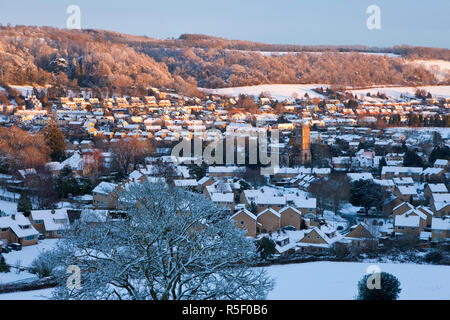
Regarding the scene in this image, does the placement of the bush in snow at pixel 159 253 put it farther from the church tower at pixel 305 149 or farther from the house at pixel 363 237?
the church tower at pixel 305 149

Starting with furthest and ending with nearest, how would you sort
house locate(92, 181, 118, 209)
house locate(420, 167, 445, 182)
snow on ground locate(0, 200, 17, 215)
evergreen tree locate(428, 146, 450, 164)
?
1. evergreen tree locate(428, 146, 450, 164)
2. house locate(420, 167, 445, 182)
3. house locate(92, 181, 118, 209)
4. snow on ground locate(0, 200, 17, 215)

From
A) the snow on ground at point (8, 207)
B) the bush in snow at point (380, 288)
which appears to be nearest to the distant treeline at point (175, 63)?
the snow on ground at point (8, 207)

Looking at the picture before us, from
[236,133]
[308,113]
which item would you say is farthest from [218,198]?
[308,113]

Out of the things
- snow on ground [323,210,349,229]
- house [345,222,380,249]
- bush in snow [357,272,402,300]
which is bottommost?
snow on ground [323,210,349,229]

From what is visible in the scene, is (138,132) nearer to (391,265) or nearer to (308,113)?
A: (308,113)

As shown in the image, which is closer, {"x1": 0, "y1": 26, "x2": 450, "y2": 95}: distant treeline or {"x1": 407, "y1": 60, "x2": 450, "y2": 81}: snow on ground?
{"x1": 0, "y1": 26, "x2": 450, "y2": 95}: distant treeline

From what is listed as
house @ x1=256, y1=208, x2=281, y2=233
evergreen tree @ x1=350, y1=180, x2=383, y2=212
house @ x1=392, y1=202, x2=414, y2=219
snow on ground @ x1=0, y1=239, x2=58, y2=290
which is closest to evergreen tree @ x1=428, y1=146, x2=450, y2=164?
evergreen tree @ x1=350, y1=180, x2=383, y2=212

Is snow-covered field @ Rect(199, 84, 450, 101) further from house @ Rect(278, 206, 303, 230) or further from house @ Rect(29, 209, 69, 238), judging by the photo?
house @ Rect(29, 209, 69, 238)

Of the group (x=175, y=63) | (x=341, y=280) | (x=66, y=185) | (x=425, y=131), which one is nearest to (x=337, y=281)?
(x=341, y=280)
